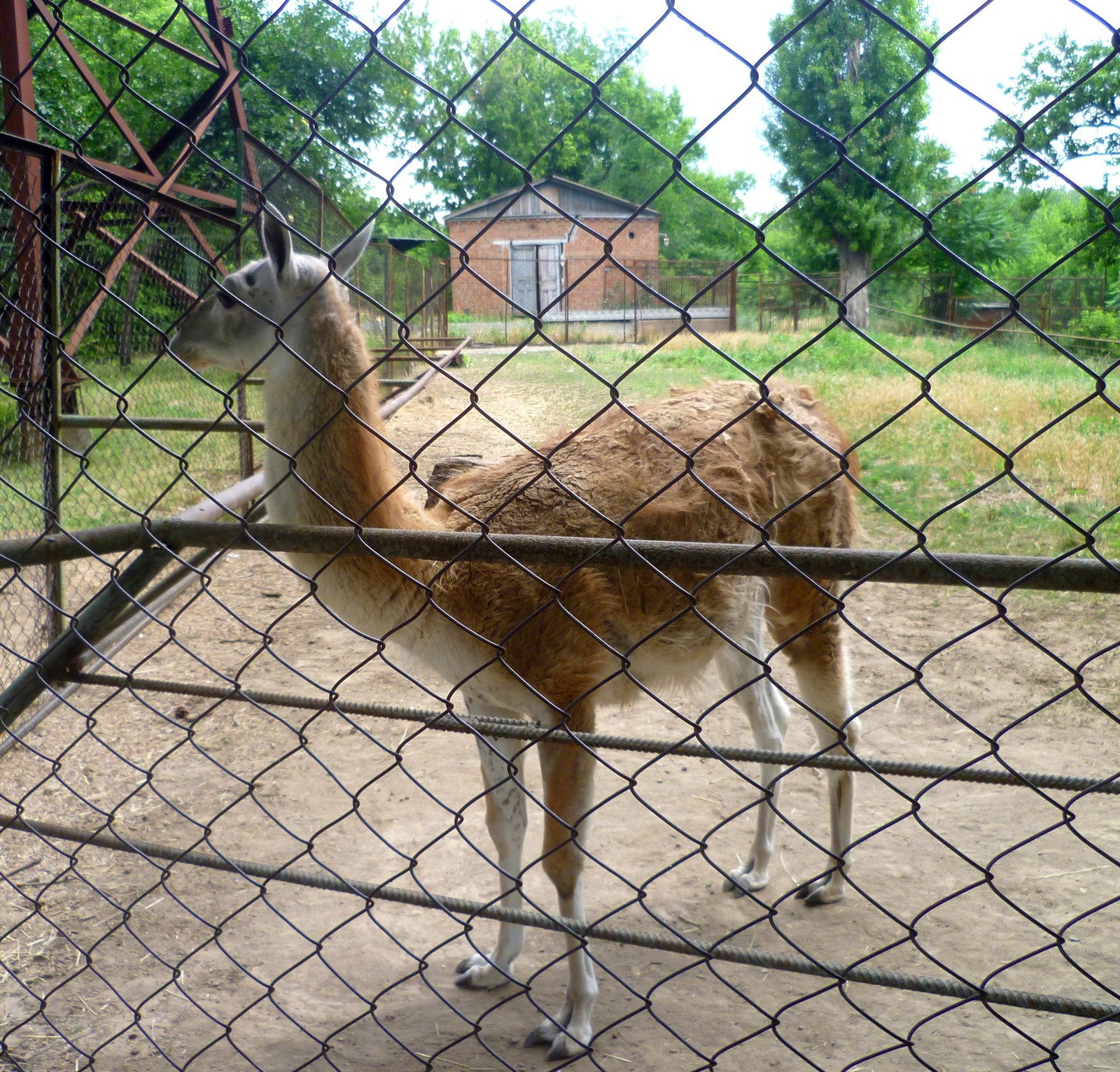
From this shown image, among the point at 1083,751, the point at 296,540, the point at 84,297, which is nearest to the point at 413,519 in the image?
the point at 296,540

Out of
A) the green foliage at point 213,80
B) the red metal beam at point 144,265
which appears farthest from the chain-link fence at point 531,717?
the green foliage at point 213,80

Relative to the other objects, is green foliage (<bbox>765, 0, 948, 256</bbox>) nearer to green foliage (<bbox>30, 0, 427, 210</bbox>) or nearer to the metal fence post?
the metal fence post

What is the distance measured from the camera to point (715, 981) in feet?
10.0

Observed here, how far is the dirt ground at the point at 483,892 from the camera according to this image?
104 inches

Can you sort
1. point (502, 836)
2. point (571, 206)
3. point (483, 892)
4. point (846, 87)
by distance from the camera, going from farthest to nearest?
1. point (571, 206)
2. point (483, 892)
3. point (502, 836)
4. point (846, 87)

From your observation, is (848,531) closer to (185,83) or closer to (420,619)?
(420,619)

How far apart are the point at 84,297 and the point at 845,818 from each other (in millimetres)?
6095

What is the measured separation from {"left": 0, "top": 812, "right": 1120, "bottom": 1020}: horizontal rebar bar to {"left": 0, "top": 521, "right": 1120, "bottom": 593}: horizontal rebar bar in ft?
1.98

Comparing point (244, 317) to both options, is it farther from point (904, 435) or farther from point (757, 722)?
point (904, 435)

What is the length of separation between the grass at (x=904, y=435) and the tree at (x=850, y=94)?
11.1ft

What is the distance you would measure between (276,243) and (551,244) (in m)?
3.81

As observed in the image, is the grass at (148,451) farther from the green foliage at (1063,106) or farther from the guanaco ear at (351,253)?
the green foliage at (1063,106)

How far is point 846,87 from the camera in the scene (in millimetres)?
1799

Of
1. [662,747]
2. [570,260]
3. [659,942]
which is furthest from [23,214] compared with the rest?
[570,260]
